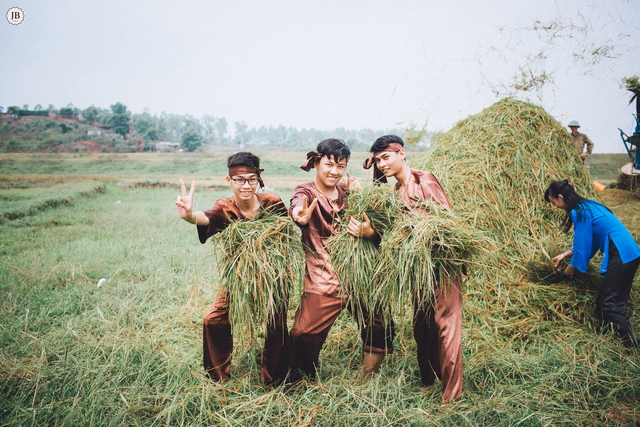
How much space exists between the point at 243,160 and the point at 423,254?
4.87ft

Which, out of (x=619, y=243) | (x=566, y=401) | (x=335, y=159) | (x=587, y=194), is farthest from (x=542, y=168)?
(x=335, y=159)

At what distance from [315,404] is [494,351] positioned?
176 cm

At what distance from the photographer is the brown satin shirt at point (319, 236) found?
273cm

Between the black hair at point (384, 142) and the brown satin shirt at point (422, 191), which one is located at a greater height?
the black hair at point (384, 142)

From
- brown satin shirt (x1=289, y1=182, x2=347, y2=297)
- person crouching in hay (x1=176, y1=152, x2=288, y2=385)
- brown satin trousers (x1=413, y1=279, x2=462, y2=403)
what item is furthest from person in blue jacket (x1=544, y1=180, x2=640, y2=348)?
person crouching in hay (x1=176, y1=152, x2=288, y2=385)

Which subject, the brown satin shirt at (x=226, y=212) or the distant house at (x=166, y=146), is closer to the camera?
the brown satin shirt at (x=226, y=212)

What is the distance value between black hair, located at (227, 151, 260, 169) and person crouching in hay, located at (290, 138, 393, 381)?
40cm

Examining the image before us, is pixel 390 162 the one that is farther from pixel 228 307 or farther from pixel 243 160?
pixel 228 307

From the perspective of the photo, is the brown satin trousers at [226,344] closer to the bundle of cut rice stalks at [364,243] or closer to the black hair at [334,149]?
the bundle of cut rice stalks at [364,243]

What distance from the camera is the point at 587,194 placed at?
4961 mm

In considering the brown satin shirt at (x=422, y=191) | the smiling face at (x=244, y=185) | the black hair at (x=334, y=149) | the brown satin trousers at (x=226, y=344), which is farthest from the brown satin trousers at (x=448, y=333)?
the smiling face at (x=244, y=185)

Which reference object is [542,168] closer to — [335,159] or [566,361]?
[566,361]

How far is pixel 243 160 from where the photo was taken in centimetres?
285

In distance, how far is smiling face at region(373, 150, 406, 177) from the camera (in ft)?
9.45
